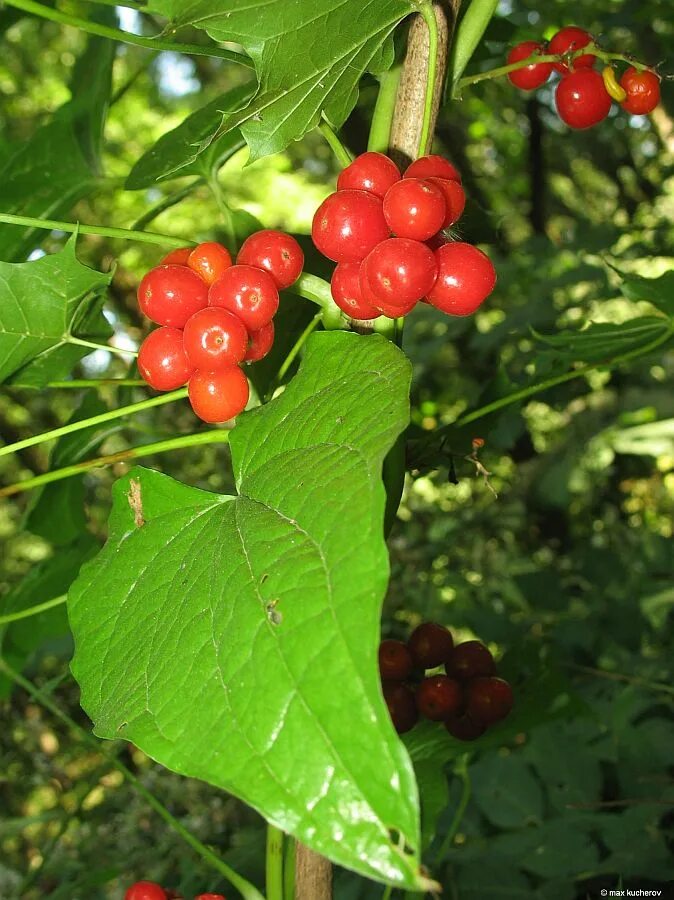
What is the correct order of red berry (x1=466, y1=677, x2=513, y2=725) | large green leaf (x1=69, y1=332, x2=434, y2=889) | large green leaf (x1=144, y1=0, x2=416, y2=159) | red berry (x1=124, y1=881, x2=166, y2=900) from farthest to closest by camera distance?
red berry (x1=466, y1=677, x2=513, y2=725) < red berry (x1=124, y1=881, x2=166, y2=900) < large green leaf (x1=144, y1=0, x2=416, y2=159) < large green leaf (x1=69, y1=332, x2=434, y2=889)

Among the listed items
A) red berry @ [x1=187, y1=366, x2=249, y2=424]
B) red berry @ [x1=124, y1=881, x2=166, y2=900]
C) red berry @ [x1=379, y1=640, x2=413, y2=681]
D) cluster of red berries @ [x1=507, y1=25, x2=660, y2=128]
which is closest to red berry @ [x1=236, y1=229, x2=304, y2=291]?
red berry @ [x1=187, y1=366, x2=249, y2=424]

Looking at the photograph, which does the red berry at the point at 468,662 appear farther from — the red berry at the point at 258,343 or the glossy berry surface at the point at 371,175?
the glossy berry surface at the point at 371,175

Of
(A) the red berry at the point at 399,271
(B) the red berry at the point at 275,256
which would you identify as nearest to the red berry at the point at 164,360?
(B) the red berry at the point at 275,256

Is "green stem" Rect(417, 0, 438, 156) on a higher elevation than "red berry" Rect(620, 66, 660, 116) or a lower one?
higher

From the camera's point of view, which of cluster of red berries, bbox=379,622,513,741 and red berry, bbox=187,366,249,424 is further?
cluster of red berries, bbox=379,622,513,741

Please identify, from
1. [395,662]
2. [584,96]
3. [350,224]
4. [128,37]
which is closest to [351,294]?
[350,224]

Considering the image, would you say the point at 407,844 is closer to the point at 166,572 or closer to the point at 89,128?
the point at 166,572

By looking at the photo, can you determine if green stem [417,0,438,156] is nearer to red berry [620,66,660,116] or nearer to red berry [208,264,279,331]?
red berry [208,264,279,331]

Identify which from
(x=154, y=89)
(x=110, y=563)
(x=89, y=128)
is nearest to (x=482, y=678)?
(x=110, y=563)
